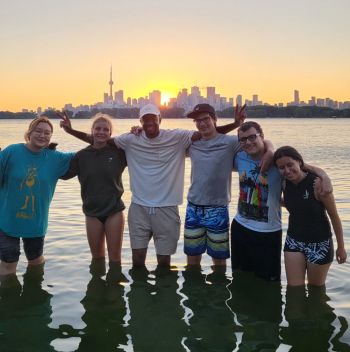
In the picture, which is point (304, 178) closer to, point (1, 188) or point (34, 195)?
point (34, 195)

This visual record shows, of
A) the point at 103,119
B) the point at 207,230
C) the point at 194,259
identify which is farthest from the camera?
the point at 194,259

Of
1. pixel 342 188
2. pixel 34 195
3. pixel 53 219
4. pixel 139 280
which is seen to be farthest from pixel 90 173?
pixel 342 188

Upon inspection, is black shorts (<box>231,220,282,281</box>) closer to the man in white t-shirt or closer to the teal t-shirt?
the man in white t-shirt

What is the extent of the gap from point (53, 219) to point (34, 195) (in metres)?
6.46

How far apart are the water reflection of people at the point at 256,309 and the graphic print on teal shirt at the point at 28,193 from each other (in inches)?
132

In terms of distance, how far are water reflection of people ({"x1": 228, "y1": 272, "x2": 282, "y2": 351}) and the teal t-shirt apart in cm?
324

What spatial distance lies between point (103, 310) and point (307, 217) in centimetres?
314

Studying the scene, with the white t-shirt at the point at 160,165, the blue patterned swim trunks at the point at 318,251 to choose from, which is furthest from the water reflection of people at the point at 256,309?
the white t-shirt at the point at 160,165

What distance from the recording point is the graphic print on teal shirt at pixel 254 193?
6.96m

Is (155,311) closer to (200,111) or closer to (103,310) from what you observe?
(103,310)

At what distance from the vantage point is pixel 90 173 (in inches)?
310

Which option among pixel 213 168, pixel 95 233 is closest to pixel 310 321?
pixel 213 168

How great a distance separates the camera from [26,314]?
6.68 metres

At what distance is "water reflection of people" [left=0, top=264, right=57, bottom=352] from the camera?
5.79 meters
